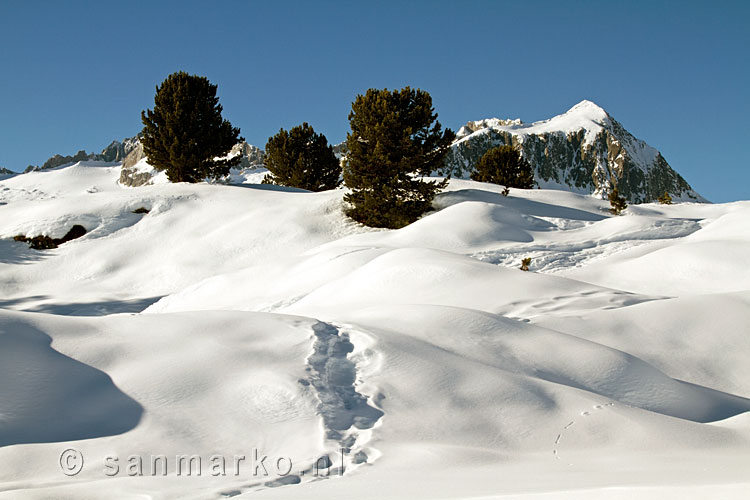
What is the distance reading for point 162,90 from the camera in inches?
1003

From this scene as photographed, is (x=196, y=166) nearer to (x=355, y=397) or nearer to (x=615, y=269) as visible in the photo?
(x=615, y=269)

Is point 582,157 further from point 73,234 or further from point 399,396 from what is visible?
point 399,396

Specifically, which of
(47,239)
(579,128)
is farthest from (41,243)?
(579,128)

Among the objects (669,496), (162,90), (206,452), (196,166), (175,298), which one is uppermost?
(162,90)

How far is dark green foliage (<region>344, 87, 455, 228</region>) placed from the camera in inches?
744

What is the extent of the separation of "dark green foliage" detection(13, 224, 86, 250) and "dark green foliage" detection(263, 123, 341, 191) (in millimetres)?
13733

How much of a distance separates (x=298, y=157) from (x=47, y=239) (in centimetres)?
Answer: 1519

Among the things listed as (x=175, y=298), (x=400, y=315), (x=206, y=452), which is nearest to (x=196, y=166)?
(x=175, y=298)

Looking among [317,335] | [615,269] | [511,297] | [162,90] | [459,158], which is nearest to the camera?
[317,335]

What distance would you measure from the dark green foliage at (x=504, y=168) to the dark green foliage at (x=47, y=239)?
2032cm

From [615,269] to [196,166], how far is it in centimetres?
2110

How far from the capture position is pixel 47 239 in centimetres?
1930

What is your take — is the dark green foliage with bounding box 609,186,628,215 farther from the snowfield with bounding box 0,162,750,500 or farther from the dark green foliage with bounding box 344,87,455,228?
the snowfield with bounding box 0,162,750,500

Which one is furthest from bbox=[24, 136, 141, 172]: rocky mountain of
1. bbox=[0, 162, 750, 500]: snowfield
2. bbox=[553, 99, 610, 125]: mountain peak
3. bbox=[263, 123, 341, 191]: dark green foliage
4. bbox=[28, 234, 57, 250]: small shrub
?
bbox=[553, 99, 610, 125]: mountain peak
